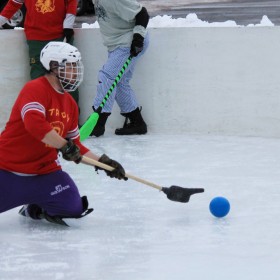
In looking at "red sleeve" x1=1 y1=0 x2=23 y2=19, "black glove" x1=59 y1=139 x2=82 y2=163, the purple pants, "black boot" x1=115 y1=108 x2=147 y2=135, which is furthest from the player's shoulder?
"red sleeve" x1=1 y1=0 x2=23 y2=19

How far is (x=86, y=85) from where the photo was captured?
762cm

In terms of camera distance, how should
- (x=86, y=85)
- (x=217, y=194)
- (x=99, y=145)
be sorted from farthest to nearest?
(x=86, y=85)
(x=99, y=145)
(x=217, y=194)

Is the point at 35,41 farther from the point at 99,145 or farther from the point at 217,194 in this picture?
the point at 217,194

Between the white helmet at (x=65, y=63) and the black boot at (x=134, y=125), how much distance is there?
2692 mm

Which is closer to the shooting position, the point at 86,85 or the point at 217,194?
the point at 217,194

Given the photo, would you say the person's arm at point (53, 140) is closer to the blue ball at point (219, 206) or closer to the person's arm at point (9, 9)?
the blue ball at point (219, 206)

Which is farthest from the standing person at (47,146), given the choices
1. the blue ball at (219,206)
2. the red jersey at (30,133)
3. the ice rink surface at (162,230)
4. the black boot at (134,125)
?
the black boot at (134,125)

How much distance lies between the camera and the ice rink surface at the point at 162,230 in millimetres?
4082

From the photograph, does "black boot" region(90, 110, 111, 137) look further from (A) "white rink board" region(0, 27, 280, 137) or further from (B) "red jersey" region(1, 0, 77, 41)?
(B) "red jersey" region(1, 0, 77, 41)

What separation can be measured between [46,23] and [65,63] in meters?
2.90

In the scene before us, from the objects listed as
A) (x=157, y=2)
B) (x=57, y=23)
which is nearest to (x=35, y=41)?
(x=57, y=23)

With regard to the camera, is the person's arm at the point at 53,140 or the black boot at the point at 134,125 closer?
the person's arm at the point at 53,140

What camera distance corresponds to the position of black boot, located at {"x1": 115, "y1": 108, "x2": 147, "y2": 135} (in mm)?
7340

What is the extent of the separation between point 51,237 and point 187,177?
154cm
